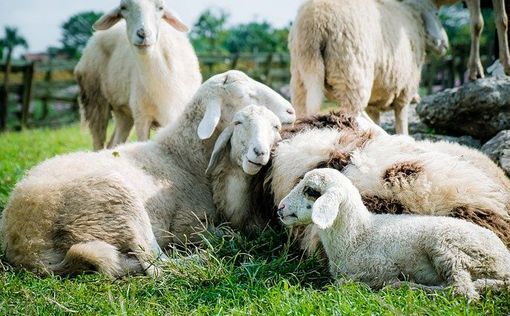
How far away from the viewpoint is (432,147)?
537cm

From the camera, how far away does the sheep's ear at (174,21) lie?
8133 millimetres

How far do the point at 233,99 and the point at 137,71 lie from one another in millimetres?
2551

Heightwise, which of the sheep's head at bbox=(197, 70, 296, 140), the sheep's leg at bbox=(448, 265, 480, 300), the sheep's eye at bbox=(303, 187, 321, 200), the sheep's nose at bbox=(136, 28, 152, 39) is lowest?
the sheep's leg at bbox=(448, 265, 480, 300)

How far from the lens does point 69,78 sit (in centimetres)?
2445

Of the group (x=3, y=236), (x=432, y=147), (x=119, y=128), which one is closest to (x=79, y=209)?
(x=3, y=236)

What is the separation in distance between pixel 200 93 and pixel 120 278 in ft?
6.48

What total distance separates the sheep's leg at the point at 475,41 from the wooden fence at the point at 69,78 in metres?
12.4

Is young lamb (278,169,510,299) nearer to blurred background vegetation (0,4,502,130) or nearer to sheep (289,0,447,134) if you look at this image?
sheep (289,0,447,134)

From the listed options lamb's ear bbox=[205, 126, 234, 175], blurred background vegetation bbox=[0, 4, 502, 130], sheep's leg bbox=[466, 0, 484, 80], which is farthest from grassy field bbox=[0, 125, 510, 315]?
blurred background vegetation bbox=[0, 4, 502, 130]

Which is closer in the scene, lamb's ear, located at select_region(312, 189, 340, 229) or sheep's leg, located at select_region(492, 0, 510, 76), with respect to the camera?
lamb's ear, located at select_region(312, 189, 340, 229)

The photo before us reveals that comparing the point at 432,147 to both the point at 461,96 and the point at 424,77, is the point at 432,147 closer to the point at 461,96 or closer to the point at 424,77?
the point at 461,96

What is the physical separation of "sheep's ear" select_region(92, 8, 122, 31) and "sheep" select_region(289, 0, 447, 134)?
190 cm

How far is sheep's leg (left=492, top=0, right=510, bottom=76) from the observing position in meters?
8.25

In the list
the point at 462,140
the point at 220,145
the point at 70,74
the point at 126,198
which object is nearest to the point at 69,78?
the point at 70,74
